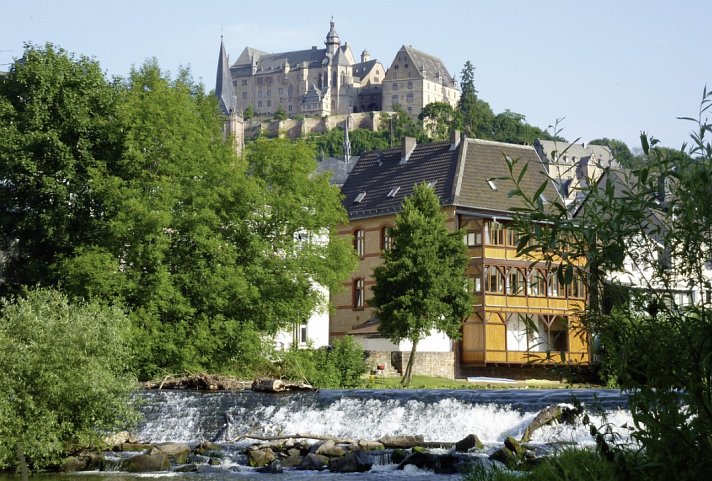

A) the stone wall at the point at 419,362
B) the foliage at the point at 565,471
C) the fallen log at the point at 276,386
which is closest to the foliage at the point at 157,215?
the fallen log at the point at 276,386

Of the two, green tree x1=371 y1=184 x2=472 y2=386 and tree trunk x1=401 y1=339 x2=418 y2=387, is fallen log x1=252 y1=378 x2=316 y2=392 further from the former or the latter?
green tree x1=371 y1=184 x2=472 y2=386

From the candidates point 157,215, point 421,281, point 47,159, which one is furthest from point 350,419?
point 421,281

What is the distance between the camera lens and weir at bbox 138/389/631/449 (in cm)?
2702

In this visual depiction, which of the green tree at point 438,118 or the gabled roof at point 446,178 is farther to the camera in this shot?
the green tree at point 438,118

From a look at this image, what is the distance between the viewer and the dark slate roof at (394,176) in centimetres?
5684

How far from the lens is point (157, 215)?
37.2m

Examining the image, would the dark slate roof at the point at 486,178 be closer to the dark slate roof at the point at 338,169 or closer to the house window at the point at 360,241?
the house window at the point at 360,241

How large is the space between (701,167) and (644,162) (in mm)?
431

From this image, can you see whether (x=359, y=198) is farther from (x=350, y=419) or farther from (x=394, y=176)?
(x=350, y=419)

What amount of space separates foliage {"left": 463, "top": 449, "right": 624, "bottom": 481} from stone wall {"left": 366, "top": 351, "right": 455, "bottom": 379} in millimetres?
31680

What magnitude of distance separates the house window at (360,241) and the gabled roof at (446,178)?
0.88 meters

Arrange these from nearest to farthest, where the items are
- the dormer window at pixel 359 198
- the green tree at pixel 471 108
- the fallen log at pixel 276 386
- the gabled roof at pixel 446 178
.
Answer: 1. the fallen log at pixel 276 386
2. the gabled roof at pixel 446 178
3. the dormer window at pixel 359 198
4. the green tree at pixel 471 108

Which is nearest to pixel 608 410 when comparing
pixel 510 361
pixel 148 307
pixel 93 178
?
pixel 148 307

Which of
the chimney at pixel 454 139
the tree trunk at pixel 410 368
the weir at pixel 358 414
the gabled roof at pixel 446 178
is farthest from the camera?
the chimney at pixel 454 139
